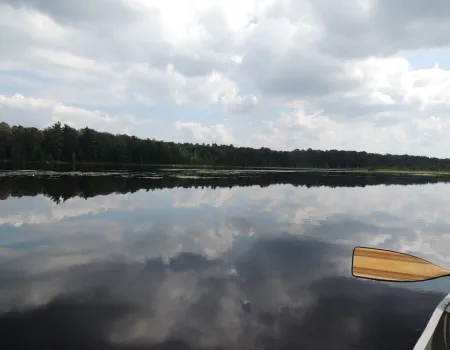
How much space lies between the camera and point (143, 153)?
12125cm

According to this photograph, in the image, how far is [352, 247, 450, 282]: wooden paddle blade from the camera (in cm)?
1031

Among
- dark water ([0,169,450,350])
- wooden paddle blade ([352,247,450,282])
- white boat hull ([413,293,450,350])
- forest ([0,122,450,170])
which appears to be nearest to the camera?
white boat hull ([413,293,450,350])

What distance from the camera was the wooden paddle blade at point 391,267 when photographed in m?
10.3

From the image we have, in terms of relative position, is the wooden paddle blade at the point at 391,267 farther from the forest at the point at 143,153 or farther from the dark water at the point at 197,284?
the forest at the point at 143,153

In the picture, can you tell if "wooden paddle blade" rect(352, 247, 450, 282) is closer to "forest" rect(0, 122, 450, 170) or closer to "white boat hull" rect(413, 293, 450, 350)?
"white boat hull" rect(413, 293, 450, 350)

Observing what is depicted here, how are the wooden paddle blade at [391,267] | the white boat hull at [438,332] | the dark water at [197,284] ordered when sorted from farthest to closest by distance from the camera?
the wooden paddle blade at [391,267] → the dark water at [197,284] → the white boat hull at [438,332]

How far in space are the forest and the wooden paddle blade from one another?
336 feet

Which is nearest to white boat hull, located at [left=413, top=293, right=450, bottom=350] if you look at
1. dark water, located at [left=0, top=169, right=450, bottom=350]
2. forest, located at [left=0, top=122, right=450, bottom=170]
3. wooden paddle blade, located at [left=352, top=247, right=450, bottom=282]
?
dark water, located at [left=0, top=169, right=450, bottom=350]

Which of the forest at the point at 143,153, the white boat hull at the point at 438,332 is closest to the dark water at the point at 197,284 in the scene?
the white boat hull at the point at 438,332

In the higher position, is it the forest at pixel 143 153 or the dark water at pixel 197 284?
the forest at pixel 143 153

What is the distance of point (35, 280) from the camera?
10.2 m

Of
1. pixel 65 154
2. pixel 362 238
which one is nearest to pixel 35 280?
pixel 362 238

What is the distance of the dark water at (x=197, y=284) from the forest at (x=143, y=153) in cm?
8937

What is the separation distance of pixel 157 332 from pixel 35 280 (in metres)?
4.53
